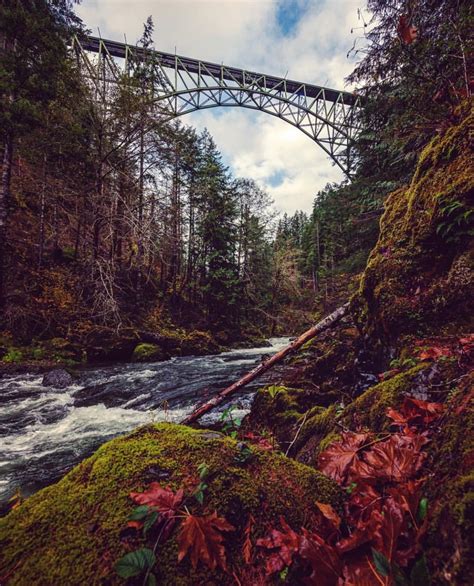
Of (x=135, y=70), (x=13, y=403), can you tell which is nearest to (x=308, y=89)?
(x=135, y=70)

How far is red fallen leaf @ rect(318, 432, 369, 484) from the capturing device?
1.55 m

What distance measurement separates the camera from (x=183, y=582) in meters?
1.00

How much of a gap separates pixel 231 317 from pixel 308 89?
58.0ft

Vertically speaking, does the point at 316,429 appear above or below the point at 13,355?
below

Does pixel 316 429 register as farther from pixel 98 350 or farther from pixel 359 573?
pixel 98 350

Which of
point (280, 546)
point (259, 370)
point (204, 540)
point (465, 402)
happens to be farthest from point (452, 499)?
point (259, 370)

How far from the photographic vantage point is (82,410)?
6031 millimetres

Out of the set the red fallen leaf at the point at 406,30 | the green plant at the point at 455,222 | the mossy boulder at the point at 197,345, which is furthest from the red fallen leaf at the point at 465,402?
the mossy boulder at the point at 197,345

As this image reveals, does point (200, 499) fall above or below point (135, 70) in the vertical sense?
below

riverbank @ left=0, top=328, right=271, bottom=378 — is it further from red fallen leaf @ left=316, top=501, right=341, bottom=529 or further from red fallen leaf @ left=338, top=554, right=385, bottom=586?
red fallen leaf @ left=338, top=554, right=385, bottom=586

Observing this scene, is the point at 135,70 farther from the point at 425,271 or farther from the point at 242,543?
the point at 242,543

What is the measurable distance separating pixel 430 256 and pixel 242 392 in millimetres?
5206

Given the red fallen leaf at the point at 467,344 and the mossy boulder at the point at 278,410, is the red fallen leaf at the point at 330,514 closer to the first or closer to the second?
the red fallen leaf at the point at 467,344

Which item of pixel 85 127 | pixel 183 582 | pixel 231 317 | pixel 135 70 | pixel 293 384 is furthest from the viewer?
pixel 231 317
